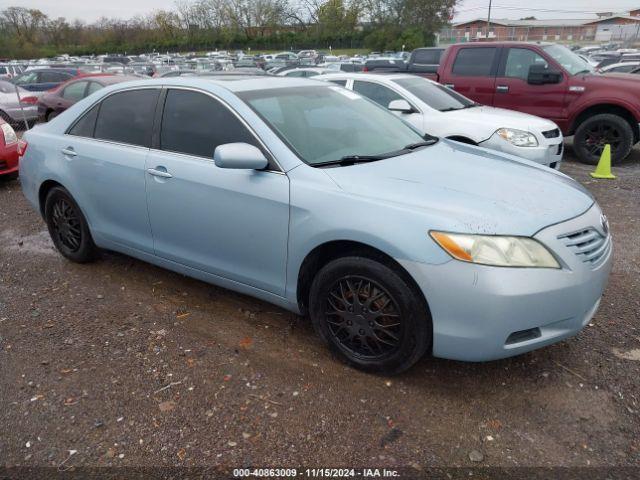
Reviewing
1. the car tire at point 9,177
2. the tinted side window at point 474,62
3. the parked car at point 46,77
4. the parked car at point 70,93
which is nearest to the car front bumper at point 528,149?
the tinted side window at point 474,62

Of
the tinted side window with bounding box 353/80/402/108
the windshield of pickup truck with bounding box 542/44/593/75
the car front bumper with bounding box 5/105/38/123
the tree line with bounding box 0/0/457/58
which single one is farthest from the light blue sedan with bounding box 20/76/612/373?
the tree line with bounding box 0/0/457/58

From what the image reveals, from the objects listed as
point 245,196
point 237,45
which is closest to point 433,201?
point 245,196

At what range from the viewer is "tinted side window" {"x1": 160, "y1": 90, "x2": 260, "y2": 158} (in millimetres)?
3230

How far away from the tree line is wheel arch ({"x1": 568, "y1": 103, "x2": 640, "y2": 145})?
187ft

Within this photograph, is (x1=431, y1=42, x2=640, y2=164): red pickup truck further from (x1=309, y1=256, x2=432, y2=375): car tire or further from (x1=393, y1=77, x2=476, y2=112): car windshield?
(x1=309, y1=256, x2=432, y2=375): car tire

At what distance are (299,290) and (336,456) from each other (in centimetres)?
99

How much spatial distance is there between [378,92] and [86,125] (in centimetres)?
Result: 420

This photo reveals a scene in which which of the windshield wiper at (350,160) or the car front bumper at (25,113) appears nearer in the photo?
the windshield wiper at (350,160)

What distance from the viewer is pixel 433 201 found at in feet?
8.54

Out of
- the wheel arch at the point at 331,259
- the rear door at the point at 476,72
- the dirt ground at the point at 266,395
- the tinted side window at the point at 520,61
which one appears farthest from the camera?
the rear door at the point at 476,72

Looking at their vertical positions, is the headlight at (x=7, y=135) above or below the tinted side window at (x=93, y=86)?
below

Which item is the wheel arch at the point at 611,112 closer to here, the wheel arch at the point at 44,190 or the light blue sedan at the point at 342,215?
the light blue sedan at the point at 342,215

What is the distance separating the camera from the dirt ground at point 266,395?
2389 mm

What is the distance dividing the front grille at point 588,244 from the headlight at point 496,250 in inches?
6.9
